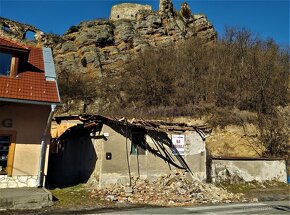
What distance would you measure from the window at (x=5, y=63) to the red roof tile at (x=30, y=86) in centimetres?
39

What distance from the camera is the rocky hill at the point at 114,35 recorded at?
4531 centimetres

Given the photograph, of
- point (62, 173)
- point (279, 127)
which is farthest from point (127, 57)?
point (62, 173)

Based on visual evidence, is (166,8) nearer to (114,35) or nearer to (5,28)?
(114,35)

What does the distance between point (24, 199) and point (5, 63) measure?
577 centimetres

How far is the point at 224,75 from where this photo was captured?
34.2 metres

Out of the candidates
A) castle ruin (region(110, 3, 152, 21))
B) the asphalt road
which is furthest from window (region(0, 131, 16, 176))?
castle ruin (region(110, 3, 152, 21))

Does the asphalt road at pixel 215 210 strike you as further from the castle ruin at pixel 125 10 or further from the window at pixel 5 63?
the castle ruin at pixel 125 10

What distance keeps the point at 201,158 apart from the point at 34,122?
9.41m

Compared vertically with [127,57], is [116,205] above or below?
below

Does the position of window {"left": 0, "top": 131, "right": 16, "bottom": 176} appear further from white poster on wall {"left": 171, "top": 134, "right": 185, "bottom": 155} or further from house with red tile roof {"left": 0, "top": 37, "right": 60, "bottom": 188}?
white poster on wall {"left": 171, "top": 134, "right": 185, "bottom": 155}

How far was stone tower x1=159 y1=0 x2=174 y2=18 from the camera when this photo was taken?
5237 cm

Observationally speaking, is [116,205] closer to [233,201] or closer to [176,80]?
[233,201]

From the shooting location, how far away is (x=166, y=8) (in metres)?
53.3

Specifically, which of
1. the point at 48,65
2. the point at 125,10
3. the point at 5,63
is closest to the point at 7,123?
the point at 5,63
